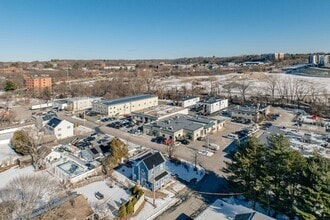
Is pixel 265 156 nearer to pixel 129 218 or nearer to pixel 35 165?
pixel 129 218

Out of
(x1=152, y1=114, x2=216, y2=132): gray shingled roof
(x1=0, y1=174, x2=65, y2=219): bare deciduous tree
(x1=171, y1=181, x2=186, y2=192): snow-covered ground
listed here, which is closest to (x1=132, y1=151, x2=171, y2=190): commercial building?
(x1=171, y1=181, x2=186, y2=192): snow-covered ground

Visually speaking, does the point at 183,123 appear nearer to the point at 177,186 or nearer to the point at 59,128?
the point at 177,186

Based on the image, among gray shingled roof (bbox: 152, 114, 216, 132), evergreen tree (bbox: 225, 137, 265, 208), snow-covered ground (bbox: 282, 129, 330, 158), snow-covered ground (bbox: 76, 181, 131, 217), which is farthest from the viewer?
gray shingled roof (bbox: 152, 114, 216, 132)

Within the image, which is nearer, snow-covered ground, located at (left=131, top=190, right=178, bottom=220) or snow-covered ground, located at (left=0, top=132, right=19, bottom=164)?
snow-covered ground, located at (left=131, top=190, right=178, bottom=220)

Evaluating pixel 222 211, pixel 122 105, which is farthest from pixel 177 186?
pixel 122 105

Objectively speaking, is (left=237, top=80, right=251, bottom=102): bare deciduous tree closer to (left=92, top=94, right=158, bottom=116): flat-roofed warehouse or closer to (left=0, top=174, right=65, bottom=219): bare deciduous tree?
(left=92, top=94, right=158, bottom=116): flat-roofed warehouse

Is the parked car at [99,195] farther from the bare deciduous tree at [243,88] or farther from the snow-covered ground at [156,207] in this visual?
the bare deciduous tree at [243,88]
